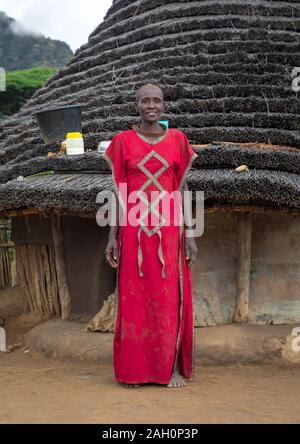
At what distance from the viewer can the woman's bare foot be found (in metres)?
4.22

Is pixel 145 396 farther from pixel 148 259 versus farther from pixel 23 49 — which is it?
pixel 23 49

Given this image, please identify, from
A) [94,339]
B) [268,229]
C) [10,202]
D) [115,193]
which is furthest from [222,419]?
[10,202]

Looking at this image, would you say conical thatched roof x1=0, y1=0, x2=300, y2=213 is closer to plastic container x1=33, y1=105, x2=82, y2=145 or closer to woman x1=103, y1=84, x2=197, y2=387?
plastic container x1=33, y1=105, x2=82, y2=145

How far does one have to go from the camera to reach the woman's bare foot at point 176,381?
4.22 metres

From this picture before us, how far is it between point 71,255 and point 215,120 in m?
2.12

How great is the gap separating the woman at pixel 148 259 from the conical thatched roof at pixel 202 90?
45.2 inches

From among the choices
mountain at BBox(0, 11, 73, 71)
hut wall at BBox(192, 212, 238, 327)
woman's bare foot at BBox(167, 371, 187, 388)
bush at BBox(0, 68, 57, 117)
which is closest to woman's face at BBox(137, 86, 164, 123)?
woman's bare foot at BBox(167, 371, 187, 388)

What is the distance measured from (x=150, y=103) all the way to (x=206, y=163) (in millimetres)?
1693

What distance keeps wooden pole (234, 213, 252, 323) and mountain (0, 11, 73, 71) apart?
34.4 m

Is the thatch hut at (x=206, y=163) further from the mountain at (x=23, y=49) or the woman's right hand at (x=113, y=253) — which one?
the mountain at (x=23, y=49)

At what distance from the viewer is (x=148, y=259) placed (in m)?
4.21

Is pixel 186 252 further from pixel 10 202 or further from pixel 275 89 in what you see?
pixel 275 89

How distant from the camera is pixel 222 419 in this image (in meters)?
3.50

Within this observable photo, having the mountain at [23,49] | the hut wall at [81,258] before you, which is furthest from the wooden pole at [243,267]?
the mountain at [23,49]
